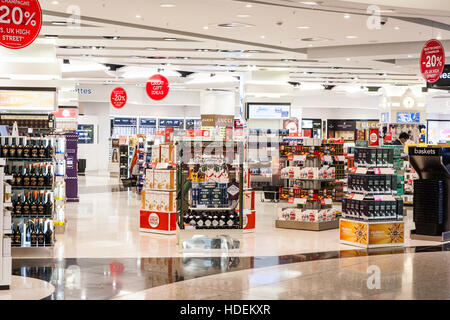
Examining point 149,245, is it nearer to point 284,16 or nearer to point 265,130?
point 284,16

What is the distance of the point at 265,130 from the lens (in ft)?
64.3

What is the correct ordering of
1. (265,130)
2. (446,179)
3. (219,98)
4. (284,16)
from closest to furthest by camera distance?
(446,179) → (284,16) → (265,130) → (219,98)

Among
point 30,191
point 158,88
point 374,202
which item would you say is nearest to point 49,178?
point 30,191

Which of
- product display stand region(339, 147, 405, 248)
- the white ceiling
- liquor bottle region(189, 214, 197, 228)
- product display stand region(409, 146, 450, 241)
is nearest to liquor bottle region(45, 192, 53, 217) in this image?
liquor bottle region(189, 214, 197, 228)

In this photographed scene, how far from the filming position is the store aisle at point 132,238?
9156mm

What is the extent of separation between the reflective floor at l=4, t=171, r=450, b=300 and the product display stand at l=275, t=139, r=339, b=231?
32 cm

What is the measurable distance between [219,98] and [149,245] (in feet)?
60.9

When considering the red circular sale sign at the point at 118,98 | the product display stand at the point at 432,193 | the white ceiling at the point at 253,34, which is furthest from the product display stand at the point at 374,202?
the red circular sale sign at the point at 118,98

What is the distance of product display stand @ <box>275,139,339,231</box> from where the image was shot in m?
11.6

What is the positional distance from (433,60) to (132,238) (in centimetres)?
606

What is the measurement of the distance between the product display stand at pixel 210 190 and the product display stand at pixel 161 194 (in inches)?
58.5

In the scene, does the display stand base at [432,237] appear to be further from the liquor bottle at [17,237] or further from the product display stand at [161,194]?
the liquor bottle at [17,237]

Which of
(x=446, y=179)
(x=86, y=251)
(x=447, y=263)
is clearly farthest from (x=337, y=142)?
(x=86, y=251)

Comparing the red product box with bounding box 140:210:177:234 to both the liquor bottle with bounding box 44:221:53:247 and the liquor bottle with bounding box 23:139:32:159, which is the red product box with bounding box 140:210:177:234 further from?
the liquor bottle with bounding box 23:139:32:159
